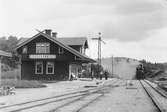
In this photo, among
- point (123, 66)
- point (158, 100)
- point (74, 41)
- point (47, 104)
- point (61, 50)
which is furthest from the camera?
point (123, 66)

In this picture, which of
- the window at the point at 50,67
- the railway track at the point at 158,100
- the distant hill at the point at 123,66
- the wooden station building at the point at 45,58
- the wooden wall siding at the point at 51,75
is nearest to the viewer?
the railway track at the point at 158,100

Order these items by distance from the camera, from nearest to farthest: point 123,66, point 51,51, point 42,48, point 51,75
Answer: point 51,51 < point 51,75 < point 42,48 < point 123,66

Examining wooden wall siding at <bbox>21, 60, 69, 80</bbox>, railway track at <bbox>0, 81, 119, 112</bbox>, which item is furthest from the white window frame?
railway track at <bbox>0, 81, 119, 112</bbox>

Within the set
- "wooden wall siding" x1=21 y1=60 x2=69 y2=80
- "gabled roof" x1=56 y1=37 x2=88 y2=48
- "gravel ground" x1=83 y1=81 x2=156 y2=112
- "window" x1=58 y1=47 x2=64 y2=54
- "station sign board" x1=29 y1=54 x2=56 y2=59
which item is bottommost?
"gravel ground" x1=83 y1=81 x2=156 y2=112

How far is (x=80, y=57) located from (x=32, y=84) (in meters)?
14.3

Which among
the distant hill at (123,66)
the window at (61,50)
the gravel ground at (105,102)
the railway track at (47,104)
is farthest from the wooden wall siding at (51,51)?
the distant hill at (123,66)

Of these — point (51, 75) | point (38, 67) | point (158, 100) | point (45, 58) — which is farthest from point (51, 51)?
point (158, 100)

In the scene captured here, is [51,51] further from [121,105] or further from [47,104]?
[121,105]

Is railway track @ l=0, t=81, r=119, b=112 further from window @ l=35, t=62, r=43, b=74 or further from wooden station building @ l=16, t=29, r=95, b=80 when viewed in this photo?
window @ l=35, t=62, r=43, b=74

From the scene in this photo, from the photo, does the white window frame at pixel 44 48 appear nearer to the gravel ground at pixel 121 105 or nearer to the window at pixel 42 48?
the window at pixel 42 48

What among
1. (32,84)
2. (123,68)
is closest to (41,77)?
(32,84)

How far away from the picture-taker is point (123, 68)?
100938mm

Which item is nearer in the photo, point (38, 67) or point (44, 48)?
point (44, 48)

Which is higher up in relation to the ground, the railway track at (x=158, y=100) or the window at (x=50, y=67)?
the window at (x=50, y=67)
